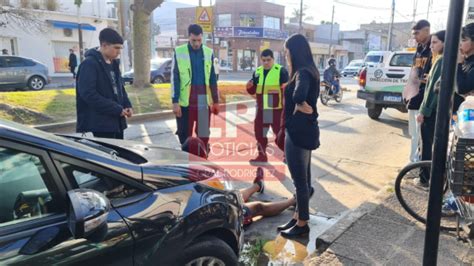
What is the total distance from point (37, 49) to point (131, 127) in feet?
66.5

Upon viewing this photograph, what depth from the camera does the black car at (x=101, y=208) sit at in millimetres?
1787

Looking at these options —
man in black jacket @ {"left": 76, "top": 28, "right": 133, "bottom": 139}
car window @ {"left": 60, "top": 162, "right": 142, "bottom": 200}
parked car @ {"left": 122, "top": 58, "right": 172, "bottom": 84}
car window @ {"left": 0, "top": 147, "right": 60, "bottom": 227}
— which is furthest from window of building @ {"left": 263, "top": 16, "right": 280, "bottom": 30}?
car window @ {"left": 0, "top": 147, "right": 60, "bottom": 227}

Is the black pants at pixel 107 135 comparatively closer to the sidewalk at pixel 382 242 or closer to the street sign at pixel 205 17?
the sidewalk at pixel 382 242

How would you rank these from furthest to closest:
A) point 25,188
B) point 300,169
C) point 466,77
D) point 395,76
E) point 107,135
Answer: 1. point 395,76
2. point 107,135
3. point 466,77
4. point 300,169
5. point 25,188

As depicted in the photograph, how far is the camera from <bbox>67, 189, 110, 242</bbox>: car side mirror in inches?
69.4

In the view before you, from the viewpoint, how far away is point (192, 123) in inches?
204

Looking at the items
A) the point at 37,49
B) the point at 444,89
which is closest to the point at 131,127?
the point at 444,89

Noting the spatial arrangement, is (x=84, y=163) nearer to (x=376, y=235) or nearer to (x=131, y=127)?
(x=376, y=235)

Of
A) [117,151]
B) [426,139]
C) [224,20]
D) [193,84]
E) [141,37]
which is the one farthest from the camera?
[224,20]

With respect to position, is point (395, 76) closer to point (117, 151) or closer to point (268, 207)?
point (268, 207)

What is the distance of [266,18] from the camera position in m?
45.9

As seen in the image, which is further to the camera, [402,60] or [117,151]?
[402,60]

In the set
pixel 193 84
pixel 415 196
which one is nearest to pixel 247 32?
pixel 193 84

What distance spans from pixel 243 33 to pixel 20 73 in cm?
3034
